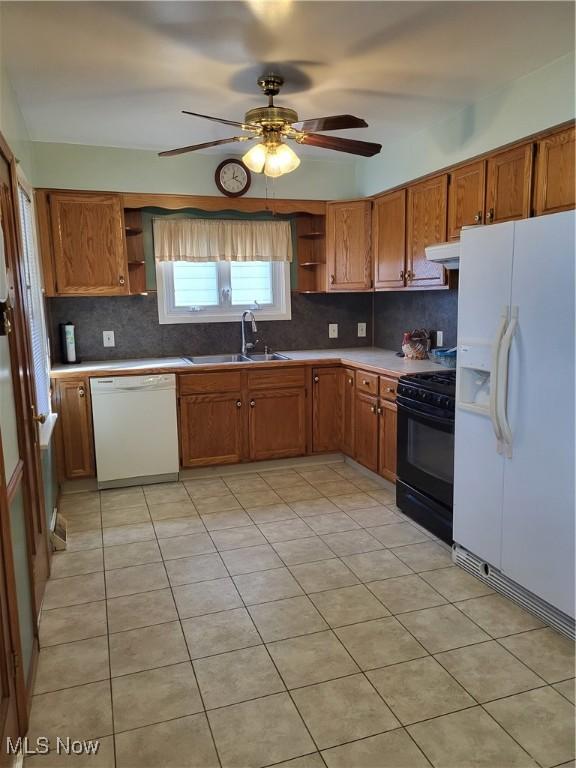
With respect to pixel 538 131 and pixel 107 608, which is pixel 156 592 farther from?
pixel 538 131

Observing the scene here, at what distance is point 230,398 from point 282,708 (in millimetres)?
2537

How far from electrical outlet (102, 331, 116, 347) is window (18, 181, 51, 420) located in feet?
2.13

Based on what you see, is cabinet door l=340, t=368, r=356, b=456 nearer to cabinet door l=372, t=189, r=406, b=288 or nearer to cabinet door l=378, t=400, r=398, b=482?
cabinet door l=378, t=400, r=398, b=482

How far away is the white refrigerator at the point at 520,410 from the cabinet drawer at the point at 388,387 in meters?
0.91

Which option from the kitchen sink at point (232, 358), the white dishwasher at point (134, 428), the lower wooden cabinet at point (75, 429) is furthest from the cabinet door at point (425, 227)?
the lower wooden cabinet at point (75, 429)

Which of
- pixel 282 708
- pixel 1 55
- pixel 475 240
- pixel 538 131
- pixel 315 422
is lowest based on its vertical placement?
pixel 282 708

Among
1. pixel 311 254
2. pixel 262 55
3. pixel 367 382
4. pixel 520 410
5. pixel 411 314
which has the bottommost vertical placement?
pixel 367 382

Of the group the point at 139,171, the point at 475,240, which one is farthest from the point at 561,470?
the point at 139,171

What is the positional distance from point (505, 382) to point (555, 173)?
116cm

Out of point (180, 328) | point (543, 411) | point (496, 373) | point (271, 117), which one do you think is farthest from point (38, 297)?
point (543, 411)

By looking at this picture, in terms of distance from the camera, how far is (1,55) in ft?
8.07

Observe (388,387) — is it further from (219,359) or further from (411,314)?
(219,359)

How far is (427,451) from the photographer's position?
322cm

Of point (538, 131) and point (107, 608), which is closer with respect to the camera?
point (107, 608)
